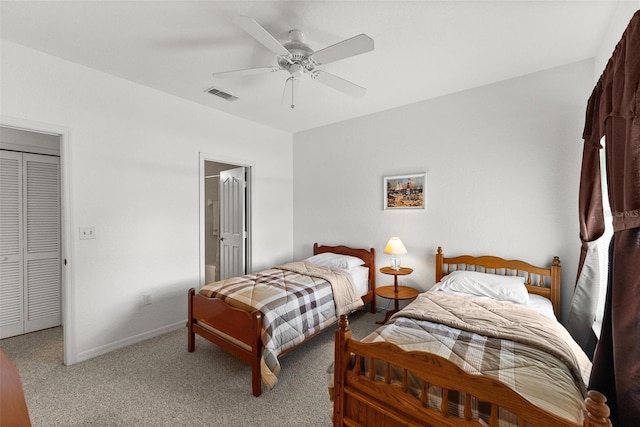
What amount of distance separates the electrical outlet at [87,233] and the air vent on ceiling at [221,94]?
183 centimetres

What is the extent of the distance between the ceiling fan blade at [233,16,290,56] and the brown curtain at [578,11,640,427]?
1.81m

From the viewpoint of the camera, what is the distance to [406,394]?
1384 millimetres

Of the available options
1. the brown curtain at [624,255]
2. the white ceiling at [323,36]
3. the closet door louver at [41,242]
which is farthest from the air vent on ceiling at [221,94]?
the brown curtain at [624,255]

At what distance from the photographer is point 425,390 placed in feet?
4.38

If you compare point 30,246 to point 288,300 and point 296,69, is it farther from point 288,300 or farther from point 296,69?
point 296,69

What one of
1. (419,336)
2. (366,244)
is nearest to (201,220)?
(366,244)

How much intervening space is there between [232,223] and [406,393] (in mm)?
3515

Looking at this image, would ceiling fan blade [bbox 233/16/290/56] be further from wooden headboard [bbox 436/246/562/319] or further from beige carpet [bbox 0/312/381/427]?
wooden headboard [bbox 436/246/562/319]

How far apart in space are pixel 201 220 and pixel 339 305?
198cm

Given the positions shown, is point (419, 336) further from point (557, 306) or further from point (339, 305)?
point (557, 306)

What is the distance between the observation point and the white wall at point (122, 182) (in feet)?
8.04

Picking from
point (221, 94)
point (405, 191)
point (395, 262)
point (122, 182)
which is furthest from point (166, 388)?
point (405, 191)

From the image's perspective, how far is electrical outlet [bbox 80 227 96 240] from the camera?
102 inches

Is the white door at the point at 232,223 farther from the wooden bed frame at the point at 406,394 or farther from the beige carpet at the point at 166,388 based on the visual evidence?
the wooden bed frame at the point at 406,394
